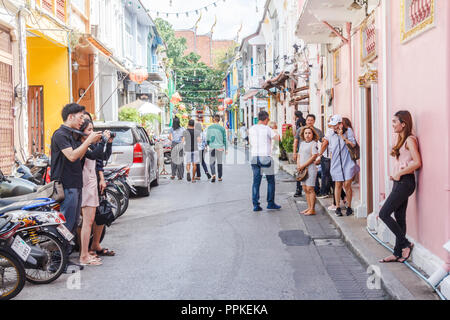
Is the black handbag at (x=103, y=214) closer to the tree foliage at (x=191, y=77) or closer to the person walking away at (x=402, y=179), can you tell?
the person walking away at (x=402, y=179)

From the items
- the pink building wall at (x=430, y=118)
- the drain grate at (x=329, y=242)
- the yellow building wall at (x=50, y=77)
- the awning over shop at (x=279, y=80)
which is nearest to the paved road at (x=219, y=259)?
the drain grate at (x=329, y=242)

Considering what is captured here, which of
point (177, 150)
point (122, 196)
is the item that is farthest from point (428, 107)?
point (177, 150)

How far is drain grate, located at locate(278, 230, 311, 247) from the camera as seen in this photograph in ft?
26.3

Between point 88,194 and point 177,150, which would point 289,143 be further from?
point 88,194

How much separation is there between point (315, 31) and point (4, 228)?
9441 mm

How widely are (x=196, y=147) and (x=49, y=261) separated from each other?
1078 cm

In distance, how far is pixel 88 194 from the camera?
6.70 metres

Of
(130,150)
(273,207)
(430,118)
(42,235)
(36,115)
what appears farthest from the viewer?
(36,115)

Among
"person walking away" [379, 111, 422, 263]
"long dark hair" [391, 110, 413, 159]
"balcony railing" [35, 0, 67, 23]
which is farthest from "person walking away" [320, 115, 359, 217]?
"balcony railing" [35, 0, 67, 23]

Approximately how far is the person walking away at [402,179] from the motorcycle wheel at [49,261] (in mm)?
3570

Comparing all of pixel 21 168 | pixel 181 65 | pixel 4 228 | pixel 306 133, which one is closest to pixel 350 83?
pixel 306 133

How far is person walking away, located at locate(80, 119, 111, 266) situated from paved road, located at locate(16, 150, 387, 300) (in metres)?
0.26

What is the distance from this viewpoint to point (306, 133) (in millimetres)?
10391

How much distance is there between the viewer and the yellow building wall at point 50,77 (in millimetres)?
17297
